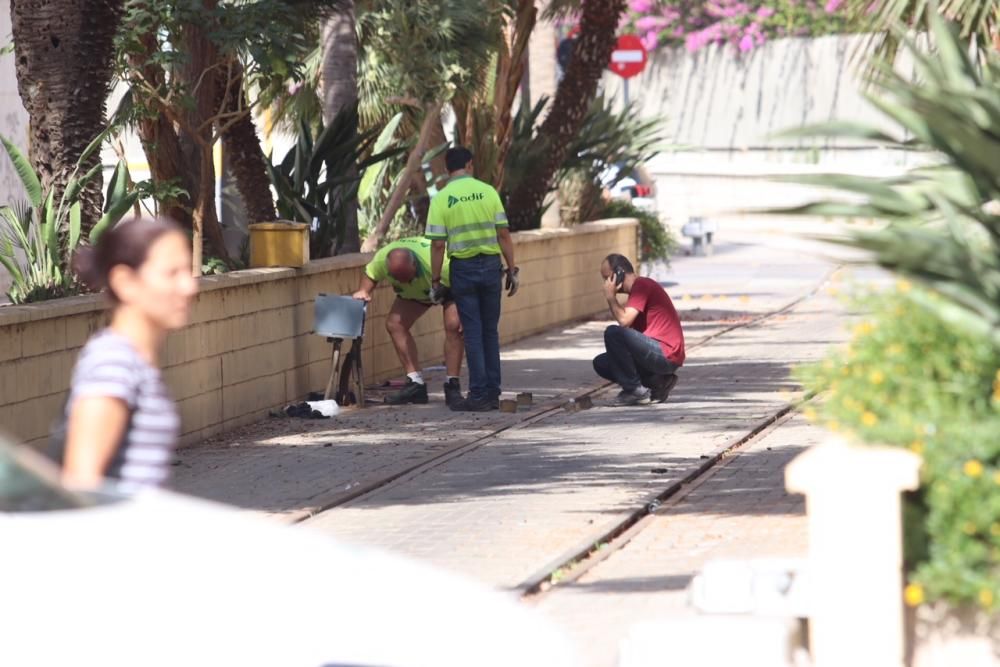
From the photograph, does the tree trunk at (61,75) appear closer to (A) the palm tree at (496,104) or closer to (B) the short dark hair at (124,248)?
(A) the palm tree at (496,104)

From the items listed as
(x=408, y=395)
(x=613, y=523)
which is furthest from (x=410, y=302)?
(x=613, y=523)

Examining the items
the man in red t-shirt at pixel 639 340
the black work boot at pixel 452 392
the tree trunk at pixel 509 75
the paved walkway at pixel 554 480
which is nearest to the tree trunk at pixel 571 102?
the tree trunk at pixel 509 75

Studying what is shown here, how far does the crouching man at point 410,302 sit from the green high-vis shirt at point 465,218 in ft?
1.67

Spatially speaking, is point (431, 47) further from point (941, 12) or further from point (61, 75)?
point (941, 12)

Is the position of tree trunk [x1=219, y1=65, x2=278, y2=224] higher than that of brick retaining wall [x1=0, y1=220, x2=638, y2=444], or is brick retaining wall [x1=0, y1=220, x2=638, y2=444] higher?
tree trunk [x1=219, y1=65, x2=278, y2=224]

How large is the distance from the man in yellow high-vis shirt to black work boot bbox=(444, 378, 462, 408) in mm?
51


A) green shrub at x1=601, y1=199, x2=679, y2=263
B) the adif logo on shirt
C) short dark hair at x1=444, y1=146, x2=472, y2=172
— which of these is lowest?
green shrub at x1=601, y1=199, x2=679, y2=263

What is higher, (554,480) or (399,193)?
(399,193)

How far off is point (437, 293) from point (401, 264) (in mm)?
358

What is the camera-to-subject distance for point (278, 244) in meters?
15.4

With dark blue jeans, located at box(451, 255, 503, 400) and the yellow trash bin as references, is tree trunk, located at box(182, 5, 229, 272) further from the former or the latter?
dark blue jeans, located at box(451, 255, 503, 400)

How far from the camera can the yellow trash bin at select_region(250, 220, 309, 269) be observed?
15.4m

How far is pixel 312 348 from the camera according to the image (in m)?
15.5

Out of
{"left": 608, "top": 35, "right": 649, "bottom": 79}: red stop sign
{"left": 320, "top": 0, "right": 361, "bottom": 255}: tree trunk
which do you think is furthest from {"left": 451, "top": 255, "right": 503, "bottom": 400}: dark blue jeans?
{"left": 608, "top": 35, "right": 649, "bottom": 79}: red stop sign
